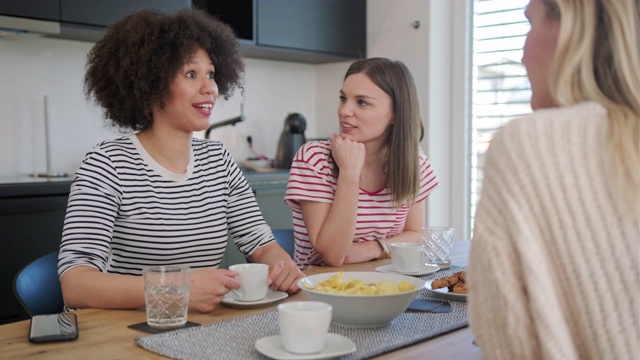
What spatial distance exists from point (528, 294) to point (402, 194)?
1357 mm

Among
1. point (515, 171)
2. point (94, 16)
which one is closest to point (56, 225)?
point (94, 16)

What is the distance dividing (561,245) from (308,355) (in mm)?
417

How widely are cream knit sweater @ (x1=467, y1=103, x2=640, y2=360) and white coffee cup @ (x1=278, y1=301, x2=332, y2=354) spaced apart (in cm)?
29

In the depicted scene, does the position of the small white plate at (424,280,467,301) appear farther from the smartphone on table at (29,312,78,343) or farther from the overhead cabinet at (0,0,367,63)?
the overhead cabinet at (0,0,367,63)

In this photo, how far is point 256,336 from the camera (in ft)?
3.97

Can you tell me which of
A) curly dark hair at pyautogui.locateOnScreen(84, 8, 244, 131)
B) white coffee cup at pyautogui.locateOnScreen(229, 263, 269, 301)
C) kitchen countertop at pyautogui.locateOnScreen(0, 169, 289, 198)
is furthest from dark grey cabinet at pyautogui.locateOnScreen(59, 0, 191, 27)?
white coffee cup at pyautogui.locateOnScreen(229, 263, 269, 301)

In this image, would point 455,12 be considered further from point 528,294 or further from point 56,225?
point 528,294

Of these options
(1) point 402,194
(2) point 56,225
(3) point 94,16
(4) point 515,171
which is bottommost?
(2) point 56,225

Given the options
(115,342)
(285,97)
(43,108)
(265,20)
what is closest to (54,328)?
(115,342)

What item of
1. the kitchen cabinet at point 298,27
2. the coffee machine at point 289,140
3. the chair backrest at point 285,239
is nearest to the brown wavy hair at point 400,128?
the chair backrest at point 285,239

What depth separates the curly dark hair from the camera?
1.96 metres

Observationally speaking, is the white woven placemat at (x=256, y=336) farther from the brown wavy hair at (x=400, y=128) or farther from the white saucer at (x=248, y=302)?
the brown wavy hair at (x=400, y=128)

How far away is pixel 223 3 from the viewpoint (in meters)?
3.79

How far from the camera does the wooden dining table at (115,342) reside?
113 centimetres
